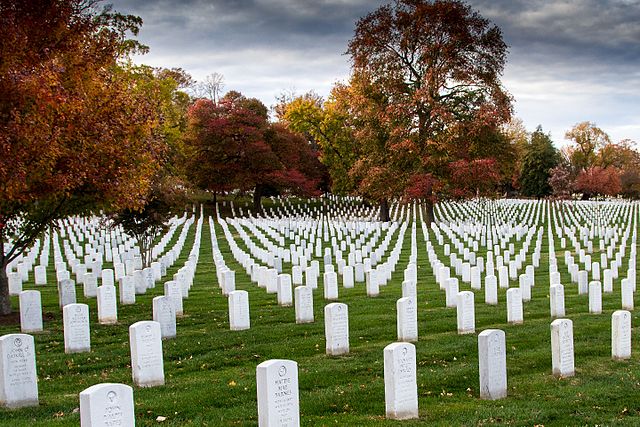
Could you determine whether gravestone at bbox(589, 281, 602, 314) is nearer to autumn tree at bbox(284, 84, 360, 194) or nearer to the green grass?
the green grass

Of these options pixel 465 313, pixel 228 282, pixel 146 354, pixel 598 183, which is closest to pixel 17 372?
pixel 146 354

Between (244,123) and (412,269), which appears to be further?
(244,123)

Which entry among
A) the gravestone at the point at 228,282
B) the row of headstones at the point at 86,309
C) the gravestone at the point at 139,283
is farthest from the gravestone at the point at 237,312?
the gravestone at the point at 139,283

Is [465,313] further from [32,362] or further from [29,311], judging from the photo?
[29,311]

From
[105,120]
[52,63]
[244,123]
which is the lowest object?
[105,120]

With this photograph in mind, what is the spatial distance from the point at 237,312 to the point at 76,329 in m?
2.98

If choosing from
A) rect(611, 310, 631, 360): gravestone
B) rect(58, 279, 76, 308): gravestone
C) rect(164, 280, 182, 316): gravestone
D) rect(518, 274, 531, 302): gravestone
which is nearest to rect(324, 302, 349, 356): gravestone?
rect(611, 310, 631, 360): gravestone

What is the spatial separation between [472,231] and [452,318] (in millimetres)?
21794

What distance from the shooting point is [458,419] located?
7.82 metres

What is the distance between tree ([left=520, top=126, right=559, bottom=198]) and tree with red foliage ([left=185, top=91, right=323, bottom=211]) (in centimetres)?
4099

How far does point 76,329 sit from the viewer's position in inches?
445

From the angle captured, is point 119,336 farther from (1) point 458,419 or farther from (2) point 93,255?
(2) point 93,255

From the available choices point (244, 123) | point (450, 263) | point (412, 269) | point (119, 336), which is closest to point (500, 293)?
point (412, 269)

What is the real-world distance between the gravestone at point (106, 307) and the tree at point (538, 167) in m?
79.5
